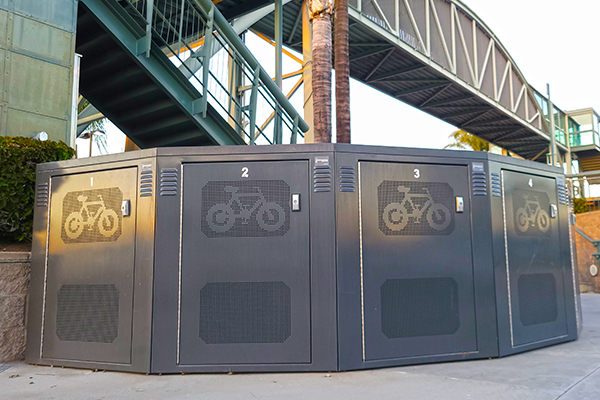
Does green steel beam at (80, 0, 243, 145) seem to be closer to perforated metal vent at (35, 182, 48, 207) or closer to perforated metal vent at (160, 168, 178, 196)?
perforated metal vent at (35, 182, 48, 207)

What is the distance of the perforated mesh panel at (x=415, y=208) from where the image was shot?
441 centimetres

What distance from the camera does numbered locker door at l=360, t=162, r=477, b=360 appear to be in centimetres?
425

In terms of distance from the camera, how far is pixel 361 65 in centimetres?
2136

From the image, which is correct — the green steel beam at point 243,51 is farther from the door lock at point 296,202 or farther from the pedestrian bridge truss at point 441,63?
the pedestrian bridge truss at point 441,63

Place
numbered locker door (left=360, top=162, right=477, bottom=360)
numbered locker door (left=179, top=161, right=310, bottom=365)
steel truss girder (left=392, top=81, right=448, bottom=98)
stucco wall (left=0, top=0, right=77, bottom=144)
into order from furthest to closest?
steel truss girder (left=392, top=81, right=448, bottom=98) < stucco wall (left=0, top=0, right=77, bottom=144) < numbered locker door (left=360, top=162, right=477, bottom=360) < numbered locker door (left=179, top=161, right=310, bottom=365)

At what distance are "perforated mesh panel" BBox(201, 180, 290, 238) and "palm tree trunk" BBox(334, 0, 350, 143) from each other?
15.1 feet

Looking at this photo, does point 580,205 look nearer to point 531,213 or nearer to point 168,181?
point 531,213

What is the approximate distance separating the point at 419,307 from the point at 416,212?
82 centimetres

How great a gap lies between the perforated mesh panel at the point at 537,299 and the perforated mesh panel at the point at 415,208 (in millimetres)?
1042

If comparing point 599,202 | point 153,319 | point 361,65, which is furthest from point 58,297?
point 361,65

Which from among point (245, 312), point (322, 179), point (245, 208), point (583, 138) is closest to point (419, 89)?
point (583, 138)

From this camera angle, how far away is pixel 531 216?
511 centimetres

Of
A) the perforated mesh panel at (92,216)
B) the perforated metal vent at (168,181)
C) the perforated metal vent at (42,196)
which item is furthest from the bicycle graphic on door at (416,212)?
the perforated metal vent at (42,196)

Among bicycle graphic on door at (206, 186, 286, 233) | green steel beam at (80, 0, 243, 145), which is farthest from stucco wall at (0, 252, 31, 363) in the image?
green steel beam at (80, 0, 243, 145)
